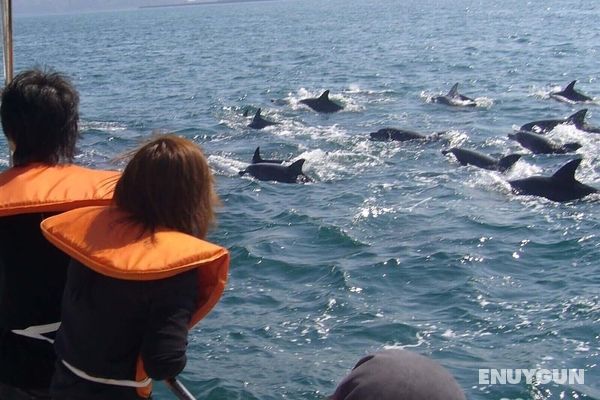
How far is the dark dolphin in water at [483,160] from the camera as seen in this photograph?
16047 millimetres

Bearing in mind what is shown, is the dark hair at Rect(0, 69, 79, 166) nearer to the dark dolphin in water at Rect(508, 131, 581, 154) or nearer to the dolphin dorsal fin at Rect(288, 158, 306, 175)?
the dolphin dorsal fin at Rect(288, 158, 306, 175)

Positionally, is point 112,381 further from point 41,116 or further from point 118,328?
point 41,116

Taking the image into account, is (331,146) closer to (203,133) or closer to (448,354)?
(203,133)

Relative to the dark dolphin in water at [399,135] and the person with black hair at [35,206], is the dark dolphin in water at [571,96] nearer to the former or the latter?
the dark dolphin in water at [399,135]

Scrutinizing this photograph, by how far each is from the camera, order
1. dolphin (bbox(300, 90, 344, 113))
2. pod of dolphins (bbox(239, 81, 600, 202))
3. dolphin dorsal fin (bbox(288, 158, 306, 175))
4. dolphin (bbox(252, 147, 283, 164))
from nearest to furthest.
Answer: pod of dolphins (bbox(239, 81, 600, 202)), dolphin dorsal fin (bbox(288, 158, 306, 175)), dolphin (bbox(252, 147, 283, 164)), dolphin (bbox(300, 90, 344, 113))

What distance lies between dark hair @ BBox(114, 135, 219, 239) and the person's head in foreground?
4.88 ft

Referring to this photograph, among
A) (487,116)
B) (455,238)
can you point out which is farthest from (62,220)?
(487,116)

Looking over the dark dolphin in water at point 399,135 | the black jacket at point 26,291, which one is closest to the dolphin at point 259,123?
the dark dolphin in water at point 399,135

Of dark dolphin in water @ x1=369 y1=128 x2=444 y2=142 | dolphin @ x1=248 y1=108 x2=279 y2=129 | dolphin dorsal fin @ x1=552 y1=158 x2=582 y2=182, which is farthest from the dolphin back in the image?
dolphin @ x1=248 y1=108 x2=279 y2=129

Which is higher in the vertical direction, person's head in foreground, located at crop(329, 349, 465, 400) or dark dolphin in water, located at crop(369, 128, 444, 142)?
person's head in foreground, located at crop(329, 349, 465, 400)

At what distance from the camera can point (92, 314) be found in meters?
3.85

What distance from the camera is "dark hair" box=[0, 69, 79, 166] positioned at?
4.50 metres

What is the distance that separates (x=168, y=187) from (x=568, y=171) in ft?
35.8

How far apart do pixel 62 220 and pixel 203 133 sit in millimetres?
17890
